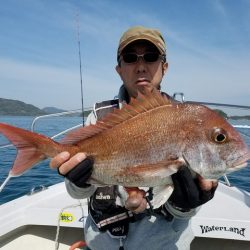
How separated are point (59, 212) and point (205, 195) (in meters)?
3.07

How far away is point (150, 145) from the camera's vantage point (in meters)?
2.48

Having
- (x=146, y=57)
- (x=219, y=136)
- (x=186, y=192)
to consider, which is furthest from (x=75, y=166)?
(x=146, y=57)

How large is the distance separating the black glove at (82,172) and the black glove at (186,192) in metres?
0.65

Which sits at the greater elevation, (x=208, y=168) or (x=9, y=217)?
(x=208, y=168)

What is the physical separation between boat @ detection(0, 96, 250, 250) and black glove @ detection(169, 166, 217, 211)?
1.97m

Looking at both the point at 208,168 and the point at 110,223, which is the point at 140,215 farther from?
the point at 208,168

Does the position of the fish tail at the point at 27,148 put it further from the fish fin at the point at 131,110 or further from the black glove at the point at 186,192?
the black glove at the point at 186,192

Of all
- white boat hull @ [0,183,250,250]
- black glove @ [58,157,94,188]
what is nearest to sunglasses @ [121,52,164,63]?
black glove @ [58,157,94,188]

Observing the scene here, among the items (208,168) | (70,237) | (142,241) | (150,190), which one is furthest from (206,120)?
(70,237)

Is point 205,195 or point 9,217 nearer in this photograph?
point 205,195

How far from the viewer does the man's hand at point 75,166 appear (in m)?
2.53

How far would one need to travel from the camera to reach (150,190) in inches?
118

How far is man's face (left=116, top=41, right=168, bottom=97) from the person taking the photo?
3.25m

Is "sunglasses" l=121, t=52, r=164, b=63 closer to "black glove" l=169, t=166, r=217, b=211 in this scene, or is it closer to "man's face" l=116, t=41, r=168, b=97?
"man's face" l=116, t=41, r=168, b=97
